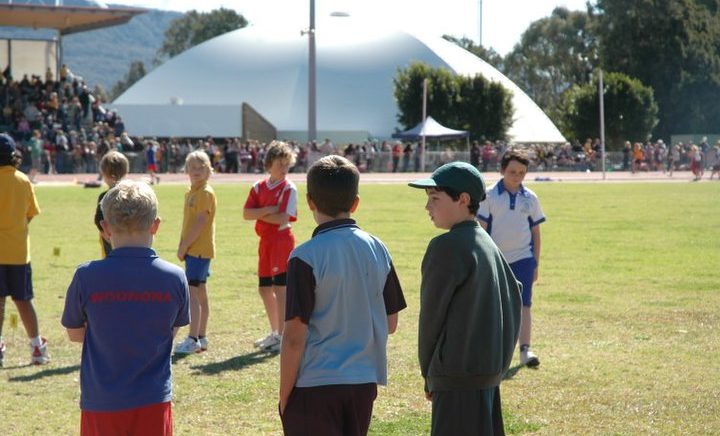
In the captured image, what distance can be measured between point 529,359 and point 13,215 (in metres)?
4.35

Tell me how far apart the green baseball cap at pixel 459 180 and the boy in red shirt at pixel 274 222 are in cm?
462

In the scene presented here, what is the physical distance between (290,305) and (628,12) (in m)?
92.1

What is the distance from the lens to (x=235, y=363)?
9.52m

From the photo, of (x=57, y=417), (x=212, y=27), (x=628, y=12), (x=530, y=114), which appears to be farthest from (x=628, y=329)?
(x=212, y=27)

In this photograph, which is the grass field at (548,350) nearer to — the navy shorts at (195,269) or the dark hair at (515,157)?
the navy shorts at (195,269)

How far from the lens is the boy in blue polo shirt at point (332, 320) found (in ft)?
15.7

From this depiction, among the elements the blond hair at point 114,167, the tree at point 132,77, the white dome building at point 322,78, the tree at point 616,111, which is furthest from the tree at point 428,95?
the tree at point 132,77

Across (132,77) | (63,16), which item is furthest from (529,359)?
(132,77)

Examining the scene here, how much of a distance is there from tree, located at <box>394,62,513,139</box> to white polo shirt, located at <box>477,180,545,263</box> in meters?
63.1

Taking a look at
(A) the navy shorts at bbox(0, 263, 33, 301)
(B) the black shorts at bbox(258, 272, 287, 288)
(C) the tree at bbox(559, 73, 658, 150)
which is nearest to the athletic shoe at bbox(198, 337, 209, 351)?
(B) the black shorts at bbox(258, 272, 287, 288)

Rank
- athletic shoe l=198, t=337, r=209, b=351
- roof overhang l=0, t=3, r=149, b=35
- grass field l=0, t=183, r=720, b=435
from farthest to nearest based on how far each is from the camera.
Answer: roof overhang l=0, t=3, r=149, b=35
athletic shoe l=198, t=337, r=209, b=351
grass field l=0, t=183, r=720, b=435

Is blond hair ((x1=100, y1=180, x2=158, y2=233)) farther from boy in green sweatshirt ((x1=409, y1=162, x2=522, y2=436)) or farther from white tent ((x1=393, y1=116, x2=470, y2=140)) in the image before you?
white tent ((x1=393, y1=116, x2=470, y2=140))

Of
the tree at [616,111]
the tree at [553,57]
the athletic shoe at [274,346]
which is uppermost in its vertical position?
the tree at [553,57]

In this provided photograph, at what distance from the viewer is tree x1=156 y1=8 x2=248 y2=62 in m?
132
